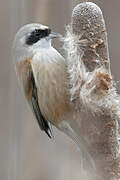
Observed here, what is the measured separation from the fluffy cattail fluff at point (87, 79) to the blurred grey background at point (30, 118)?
97mm

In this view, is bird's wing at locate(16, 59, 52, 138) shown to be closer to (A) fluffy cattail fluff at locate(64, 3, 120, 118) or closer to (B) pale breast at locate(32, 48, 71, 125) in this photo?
(B) pale breast at locate(32, 48, 71, 125)

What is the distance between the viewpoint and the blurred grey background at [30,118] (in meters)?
1.91

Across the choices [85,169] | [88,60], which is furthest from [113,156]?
[88,60]

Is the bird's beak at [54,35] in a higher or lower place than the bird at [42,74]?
higher

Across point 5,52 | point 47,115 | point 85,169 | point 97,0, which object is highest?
point 97,0

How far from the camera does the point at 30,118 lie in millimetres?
2068

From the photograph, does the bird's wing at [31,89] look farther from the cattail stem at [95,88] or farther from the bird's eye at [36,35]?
the cattail stem at [95,88]

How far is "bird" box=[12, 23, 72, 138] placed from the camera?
1.85 meters

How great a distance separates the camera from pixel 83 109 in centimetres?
174

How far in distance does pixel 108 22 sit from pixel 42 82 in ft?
1.11

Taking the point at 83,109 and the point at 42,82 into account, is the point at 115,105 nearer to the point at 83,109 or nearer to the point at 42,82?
the point at 83,109

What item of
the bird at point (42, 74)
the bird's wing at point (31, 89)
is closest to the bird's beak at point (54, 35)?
the bird at point (42, 74)

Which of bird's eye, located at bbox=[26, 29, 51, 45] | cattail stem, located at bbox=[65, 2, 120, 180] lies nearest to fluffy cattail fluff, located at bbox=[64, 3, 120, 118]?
cattail stem, located at bbox=[65, 2, 120, 180]

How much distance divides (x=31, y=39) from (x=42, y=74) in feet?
0.35
